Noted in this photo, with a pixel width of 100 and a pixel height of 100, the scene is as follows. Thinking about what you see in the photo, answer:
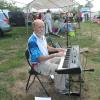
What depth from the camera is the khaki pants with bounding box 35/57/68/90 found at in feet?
19.0

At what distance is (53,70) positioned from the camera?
5750mm

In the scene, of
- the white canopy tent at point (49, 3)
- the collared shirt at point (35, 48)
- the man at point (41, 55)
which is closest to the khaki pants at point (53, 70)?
the man at point (41, 55)

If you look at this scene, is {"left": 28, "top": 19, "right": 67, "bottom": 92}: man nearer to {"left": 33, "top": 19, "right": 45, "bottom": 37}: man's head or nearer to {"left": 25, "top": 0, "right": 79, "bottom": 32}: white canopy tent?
{"left": 33, "top": 19, "right": 45, "bottom": 37}: man's head

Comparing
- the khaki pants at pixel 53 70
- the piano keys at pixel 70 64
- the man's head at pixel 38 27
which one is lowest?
the khaki pants at pixel 53 70

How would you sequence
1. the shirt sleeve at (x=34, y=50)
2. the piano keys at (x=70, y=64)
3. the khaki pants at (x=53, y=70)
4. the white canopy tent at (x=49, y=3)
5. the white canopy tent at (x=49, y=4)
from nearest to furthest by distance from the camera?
the piano keys at (x=70, y=64) → the shirt sleeve at (x=34, y=50) → the khaki pants at (x=53, y=70) → the white canopy tent at (x=49, y=3) → the white canopy tent at (x=49, y=4)

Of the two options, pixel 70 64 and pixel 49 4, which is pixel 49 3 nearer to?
pixel 49 4

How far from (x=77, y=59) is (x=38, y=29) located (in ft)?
3.23

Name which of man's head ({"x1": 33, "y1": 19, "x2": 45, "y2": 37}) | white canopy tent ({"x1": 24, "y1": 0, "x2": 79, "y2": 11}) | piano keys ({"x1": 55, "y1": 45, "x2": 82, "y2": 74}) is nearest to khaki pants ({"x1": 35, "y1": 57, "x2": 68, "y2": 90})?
piano keys ({"x1": 55, "y1": 45, "x2": 82, "y2": 74})

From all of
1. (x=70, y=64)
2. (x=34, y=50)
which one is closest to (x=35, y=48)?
(x=34, y=50)

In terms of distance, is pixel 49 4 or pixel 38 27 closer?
pixel 38 27

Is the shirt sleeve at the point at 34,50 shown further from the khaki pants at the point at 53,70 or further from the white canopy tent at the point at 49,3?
the white canopy tent at the point at 49,3

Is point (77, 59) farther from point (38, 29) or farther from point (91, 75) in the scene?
point (91, 75)

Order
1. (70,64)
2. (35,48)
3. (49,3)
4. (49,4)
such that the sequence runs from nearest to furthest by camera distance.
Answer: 1. (70,64)
2. (35,48)
3. (49,3)
4. (49,4)

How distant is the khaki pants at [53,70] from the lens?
5.79 metres
